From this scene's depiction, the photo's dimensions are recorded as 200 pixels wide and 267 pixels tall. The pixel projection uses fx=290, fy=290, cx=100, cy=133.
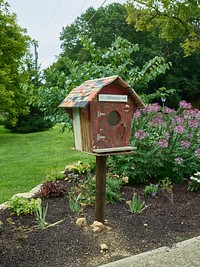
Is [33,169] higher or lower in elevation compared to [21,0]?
lower

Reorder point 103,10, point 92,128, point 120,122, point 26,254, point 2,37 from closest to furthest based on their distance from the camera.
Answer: point 26,254 < point 92,128 < point 120,122 < point 2,37 < point 103,10

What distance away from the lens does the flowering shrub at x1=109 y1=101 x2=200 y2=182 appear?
4.32 m

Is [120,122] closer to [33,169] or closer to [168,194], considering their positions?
[168,194]

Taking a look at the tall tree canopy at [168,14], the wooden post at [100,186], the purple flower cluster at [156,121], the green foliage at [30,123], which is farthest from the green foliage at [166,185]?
the green foliage at [30,123]

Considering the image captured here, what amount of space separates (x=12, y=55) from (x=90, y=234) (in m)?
12.7

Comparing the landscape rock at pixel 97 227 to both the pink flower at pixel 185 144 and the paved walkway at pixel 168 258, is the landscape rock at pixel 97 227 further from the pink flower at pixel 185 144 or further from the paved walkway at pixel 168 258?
the pink flower at pixel 185 144

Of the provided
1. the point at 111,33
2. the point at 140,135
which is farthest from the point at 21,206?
the point at 111,33

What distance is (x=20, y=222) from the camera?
321cm

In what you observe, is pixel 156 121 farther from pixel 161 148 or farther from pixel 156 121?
pixel 161 148

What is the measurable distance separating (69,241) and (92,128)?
1101 millimetres

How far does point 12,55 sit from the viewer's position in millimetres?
13961

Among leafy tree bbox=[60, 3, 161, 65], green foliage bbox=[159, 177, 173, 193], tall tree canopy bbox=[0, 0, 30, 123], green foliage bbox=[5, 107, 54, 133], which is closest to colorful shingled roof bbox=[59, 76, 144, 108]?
green foliage bbox=[159, 177, 173, 193]

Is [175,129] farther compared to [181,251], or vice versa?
[175,129]

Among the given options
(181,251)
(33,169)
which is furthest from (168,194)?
(33,169)
